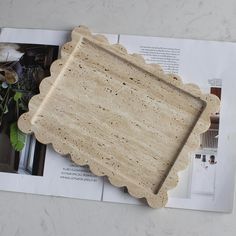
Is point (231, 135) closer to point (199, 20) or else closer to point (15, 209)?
point (199, 20)

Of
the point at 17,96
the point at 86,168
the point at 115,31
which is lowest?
the point at 86,168

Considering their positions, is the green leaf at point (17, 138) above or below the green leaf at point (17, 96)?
below

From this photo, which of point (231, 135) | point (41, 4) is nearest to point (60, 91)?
point (41, 4)

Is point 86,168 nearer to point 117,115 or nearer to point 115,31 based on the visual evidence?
point 117,115

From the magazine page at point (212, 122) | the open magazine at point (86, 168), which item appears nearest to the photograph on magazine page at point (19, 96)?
the open magazine at point (86, 168)

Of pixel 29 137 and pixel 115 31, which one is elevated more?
pixel 115 31

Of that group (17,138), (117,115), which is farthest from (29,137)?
(117,115)

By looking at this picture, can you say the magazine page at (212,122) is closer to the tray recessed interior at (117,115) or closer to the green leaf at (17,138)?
the tray recessed interior at (117,115)

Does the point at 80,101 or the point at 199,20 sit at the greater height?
the point at 199,20
